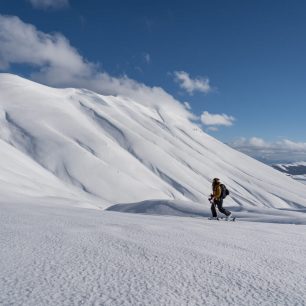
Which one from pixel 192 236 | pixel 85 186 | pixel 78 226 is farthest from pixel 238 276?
pixel 85 186

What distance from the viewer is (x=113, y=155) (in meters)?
92.8

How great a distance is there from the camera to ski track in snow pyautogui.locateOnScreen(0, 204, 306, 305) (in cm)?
445

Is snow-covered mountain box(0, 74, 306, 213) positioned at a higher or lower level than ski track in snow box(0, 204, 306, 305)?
higher

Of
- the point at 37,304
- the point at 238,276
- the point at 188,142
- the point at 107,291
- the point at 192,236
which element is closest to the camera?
the point at 37,304

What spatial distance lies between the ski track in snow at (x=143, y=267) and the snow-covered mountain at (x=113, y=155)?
4117 centimetres

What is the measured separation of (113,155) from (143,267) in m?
87.6

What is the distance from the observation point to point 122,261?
5.95 m

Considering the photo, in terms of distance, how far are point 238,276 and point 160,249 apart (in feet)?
6.10

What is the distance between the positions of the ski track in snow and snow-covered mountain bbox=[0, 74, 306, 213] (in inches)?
1621

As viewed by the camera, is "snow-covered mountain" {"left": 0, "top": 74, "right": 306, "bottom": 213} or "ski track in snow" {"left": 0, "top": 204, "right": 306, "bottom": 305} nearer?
"ski track in snow" {"left": 0, "top": 204, "right": 306, "bottom": 305}

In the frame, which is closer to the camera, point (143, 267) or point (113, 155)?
point (143, 267)

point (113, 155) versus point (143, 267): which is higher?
point (113, 155)

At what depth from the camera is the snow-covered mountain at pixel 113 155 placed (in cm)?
7169

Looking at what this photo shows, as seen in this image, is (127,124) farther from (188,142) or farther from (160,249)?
(160,249)
